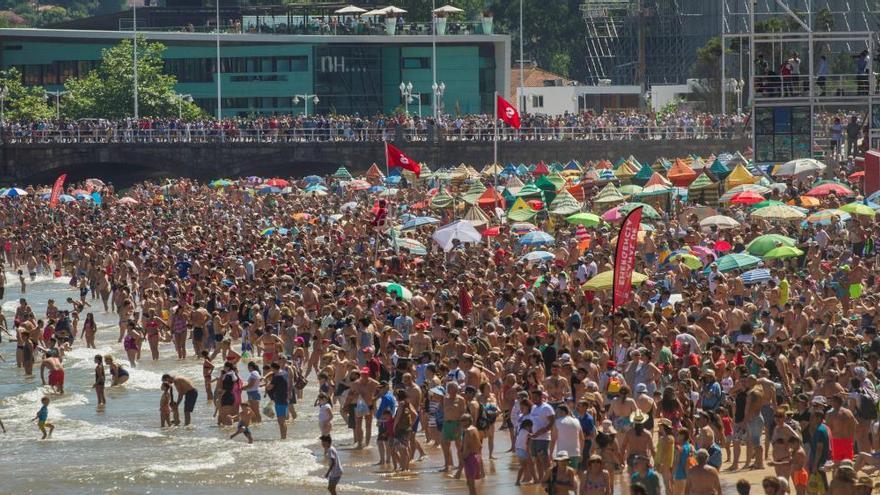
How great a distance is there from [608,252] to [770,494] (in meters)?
19.9

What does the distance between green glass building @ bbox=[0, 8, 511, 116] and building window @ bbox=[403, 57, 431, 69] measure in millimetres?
51

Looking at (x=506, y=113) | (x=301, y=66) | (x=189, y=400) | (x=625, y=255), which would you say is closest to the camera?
(x=625, y=255)

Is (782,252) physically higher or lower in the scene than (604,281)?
higher

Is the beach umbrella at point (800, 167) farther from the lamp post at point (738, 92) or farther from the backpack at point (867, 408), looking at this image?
the lamp post at point (738, 92)

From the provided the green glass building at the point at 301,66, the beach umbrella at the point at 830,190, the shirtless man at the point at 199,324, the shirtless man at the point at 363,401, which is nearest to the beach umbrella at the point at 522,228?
the beach umbrella at the point at 830,190

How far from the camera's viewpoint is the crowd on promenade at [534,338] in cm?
1648

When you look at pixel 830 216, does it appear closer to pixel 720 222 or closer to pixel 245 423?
pixel 720 222

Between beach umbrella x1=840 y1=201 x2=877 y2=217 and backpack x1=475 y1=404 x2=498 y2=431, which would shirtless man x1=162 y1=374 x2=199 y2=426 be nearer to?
backpack x1=475 y1=404 x2=498 y2=431

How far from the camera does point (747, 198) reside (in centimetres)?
3516

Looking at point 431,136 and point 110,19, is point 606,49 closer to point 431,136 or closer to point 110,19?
point 110,19

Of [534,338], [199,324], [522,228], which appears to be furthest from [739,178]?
[534,338]

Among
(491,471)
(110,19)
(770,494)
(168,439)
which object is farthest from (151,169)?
(770,494)

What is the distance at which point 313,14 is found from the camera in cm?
8688

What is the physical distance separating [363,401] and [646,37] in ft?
263
